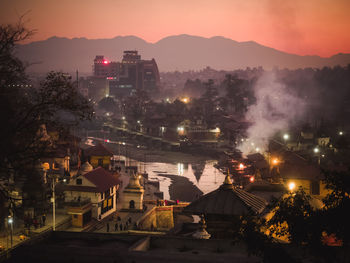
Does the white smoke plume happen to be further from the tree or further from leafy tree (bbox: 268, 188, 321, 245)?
the tree

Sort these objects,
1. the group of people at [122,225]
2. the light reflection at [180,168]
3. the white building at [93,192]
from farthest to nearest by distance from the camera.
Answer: the light reflection at [180,168] → the white building at [93,192] → the group of people at [122,225]

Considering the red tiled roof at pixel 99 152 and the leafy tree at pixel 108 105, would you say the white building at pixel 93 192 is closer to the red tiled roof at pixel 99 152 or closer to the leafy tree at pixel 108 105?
the red tiled roof at pixel 99 152

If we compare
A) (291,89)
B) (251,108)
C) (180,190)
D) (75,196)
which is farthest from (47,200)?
(291,89)

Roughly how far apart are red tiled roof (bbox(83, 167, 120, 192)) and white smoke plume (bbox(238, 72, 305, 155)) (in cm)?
4449

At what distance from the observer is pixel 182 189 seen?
56.3 metres

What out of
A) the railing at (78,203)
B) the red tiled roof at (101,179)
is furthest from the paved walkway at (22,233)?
the red tiled roof at (101,179)

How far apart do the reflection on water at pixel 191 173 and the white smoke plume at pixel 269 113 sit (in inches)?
449

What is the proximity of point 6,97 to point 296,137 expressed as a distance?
6820 centimetres

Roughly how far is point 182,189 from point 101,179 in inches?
855

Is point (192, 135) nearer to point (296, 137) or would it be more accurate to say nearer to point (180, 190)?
point (296, 137)

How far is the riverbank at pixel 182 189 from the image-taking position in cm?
5157

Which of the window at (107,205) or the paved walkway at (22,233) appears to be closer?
the paved walkway at (22,233)

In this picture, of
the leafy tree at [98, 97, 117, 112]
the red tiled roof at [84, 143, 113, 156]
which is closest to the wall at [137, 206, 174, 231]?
the red tiled roof at [84, 143, 113, 156]

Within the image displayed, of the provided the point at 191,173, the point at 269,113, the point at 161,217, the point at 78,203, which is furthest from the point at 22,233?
the point at 269,113
